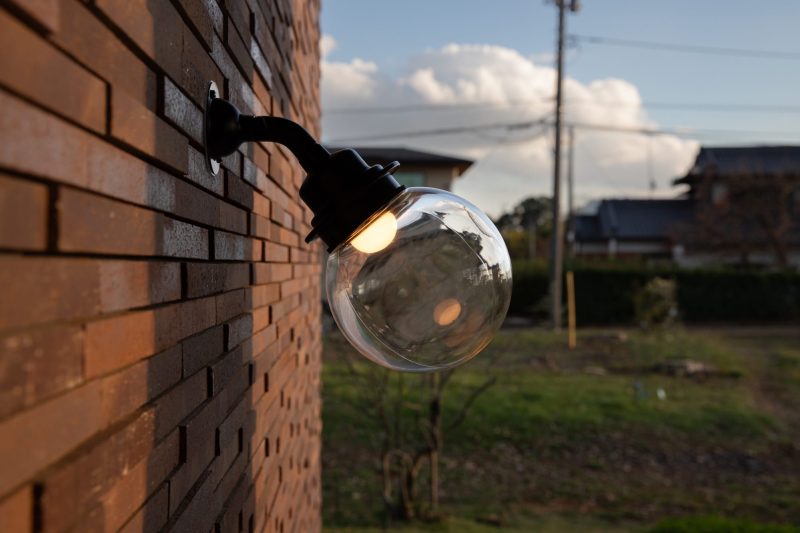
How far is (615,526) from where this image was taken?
7344mm

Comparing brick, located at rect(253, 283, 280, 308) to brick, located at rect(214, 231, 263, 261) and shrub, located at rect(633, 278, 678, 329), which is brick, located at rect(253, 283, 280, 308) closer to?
brick, located at rect(214, 231, 263, 261)

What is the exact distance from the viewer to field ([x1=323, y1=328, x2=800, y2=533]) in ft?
25.0

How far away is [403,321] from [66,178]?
686 mm

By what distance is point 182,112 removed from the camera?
4.19ft

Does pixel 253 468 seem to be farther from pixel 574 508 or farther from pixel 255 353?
pixel 574 508

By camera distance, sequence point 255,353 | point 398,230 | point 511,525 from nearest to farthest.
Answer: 1. point 398,230
2. point 255,353
3. point 511,525

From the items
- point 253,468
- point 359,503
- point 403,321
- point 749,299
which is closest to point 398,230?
point 403,321

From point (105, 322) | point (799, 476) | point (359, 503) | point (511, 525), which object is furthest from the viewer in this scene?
point (799, 476)

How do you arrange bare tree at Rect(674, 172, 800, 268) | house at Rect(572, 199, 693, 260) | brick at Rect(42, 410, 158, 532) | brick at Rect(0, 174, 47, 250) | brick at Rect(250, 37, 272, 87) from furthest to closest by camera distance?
house at Rect(572, 199, 693, 260) → bare tree at Rect(674, 172, 800, 268) → brick at Rect(250, 37, 272, 87) → brick at Rect(42, 410, 158, 532) → brick at Rect(0, 174, 47, 250)

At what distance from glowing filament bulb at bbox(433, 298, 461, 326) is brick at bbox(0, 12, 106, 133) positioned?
0.63m

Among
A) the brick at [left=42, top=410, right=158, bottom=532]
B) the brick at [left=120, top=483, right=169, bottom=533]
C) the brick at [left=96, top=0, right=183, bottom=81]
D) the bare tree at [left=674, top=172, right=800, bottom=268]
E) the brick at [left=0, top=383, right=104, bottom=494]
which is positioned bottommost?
the brick at [left=120, top=483, right=169, bottom=533]

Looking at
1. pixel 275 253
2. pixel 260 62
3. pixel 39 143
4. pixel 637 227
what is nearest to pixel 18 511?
pixel 39 143

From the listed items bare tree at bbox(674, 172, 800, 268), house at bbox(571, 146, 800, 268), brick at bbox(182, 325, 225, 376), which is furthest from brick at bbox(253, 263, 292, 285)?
bare tree at bbox(674, 172, 800, 268)

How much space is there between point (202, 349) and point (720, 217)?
1257 inches
